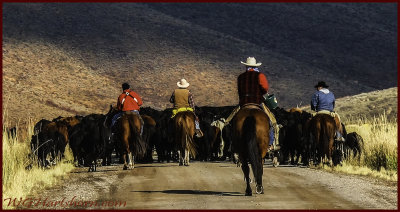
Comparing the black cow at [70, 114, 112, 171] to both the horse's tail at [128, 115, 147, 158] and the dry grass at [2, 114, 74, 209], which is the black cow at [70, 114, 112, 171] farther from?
the dry grass at [2, 114, 74, 209]

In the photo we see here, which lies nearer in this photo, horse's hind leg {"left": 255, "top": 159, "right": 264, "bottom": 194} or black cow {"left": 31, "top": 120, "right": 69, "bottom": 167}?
horse's hind leg {"left": 255, "top": 159, "right": 264, "bottom": 194}

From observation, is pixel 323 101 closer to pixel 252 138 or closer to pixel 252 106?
pixel 252 106

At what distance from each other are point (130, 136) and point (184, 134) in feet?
6.14

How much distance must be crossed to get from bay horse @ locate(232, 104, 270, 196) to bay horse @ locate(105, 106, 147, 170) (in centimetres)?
699

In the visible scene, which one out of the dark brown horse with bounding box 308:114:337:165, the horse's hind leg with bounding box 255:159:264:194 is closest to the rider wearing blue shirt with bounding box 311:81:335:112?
the dark brown horse with bounding box 308:114:337:165

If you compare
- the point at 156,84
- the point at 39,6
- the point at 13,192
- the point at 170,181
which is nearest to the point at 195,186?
the point at 170,181

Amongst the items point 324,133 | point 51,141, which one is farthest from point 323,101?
point 51,141

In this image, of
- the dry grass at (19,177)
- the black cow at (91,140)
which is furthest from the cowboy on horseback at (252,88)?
the black cow at (91,140)

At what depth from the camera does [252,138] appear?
540 inches

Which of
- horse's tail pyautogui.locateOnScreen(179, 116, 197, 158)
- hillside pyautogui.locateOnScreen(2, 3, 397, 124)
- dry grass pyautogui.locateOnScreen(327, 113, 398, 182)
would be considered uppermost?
Answer: hillside pyautogui.locateOnScreen(2, 3, 397, 124)

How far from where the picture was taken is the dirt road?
12547mm

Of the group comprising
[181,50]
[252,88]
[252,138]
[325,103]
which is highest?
[181,50]

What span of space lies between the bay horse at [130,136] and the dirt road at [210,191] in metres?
0.86

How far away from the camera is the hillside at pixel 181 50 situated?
69875 millimetres
